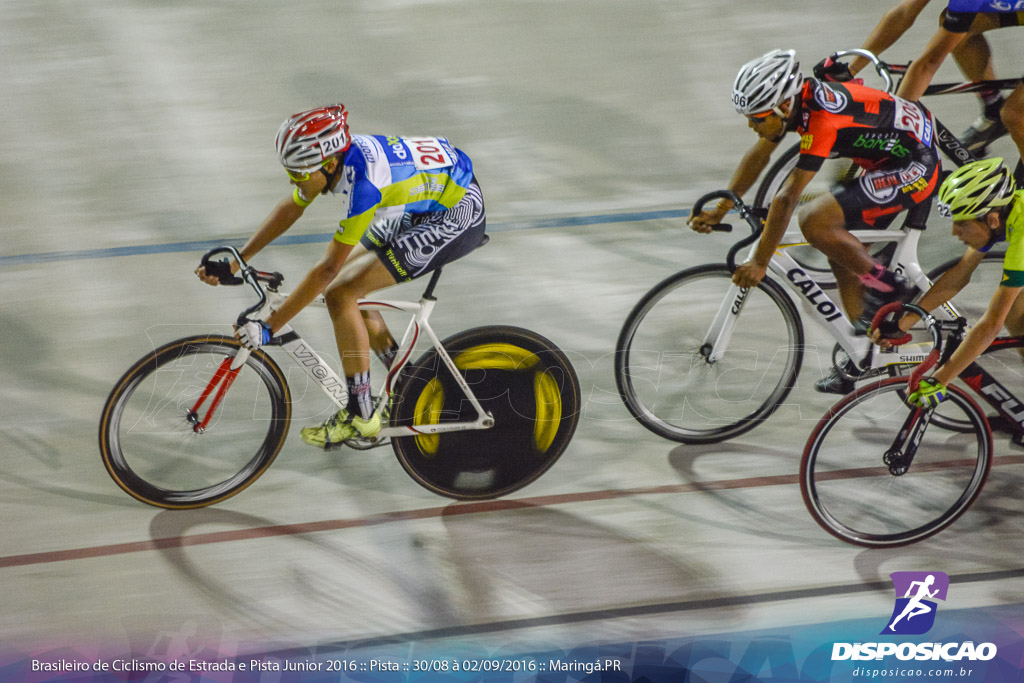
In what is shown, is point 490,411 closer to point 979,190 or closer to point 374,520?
point 374,520

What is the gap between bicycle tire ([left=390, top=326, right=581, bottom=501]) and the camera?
329 cm

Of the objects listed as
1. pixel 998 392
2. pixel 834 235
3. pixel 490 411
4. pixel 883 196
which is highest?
→ pixel 883 196

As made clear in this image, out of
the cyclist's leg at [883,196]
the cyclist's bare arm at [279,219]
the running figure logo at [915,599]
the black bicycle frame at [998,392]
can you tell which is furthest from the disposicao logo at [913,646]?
the cyclist's bare arm at [279,219]

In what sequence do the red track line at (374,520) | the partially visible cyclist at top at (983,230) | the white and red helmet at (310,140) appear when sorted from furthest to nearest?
1. the red track line at (374,520)
2. the partially visible cyclist at top at (983,230)
3. the white and red helmet at (310,140)

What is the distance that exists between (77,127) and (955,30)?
4685 mm

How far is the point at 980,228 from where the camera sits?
3.02 metres

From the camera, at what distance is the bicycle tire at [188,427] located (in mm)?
3178

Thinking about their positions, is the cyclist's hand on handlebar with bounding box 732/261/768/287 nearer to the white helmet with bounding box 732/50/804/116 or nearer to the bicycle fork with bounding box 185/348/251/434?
the white helmet with bounding box 732/50/804/116

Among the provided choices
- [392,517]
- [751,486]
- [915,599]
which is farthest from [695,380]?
[392,517]

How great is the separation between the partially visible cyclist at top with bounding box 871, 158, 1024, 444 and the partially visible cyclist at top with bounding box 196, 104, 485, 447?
1642 millimetres

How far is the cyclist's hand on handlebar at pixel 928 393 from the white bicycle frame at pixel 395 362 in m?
1.51

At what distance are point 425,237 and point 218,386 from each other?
3.07 ft

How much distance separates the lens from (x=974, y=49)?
4238mm

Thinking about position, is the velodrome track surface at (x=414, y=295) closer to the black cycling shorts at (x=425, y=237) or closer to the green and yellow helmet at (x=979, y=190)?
the black cycling shorts at (x=425, y=237)
